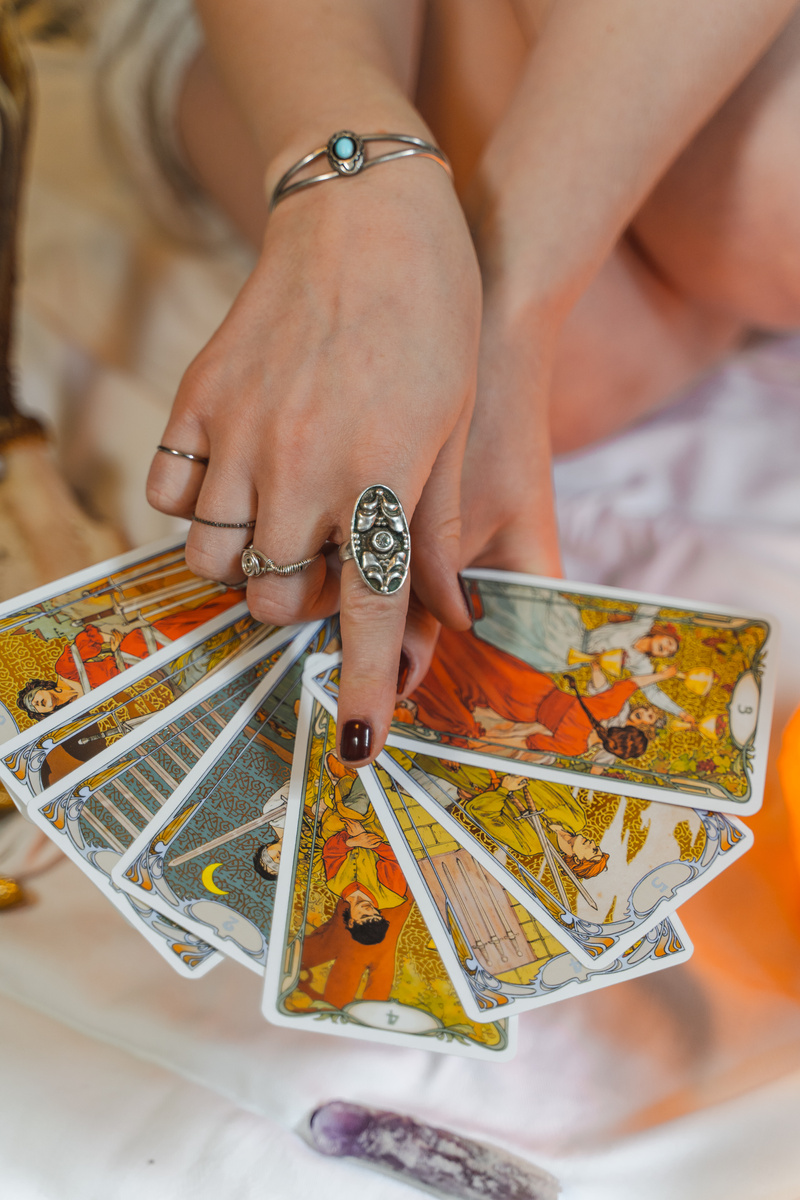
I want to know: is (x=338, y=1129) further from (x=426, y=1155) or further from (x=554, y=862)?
(x=554, y=862)

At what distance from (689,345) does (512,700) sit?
0.75 m

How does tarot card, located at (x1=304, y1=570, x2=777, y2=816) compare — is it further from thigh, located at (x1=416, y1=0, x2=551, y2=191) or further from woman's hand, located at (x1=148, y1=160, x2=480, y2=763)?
thigh, located at (x1=416, y1=0, x2=551, y2=191)

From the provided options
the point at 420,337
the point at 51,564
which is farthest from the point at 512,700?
the point at 51,564

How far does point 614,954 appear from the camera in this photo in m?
0.67

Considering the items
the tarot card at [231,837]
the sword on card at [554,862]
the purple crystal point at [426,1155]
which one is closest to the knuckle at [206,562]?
the tarot card at [231,837]

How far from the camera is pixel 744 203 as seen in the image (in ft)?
3.29

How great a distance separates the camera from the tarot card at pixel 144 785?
0.67 metres

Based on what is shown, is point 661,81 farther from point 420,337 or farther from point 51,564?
point 51,564

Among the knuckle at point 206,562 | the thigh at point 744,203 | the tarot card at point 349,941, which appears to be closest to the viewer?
the tarot card at point 349,941

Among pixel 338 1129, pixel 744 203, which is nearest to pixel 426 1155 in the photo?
pixel 338 1129

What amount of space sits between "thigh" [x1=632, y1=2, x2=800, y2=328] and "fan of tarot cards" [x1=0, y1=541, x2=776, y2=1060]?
493 millimetres

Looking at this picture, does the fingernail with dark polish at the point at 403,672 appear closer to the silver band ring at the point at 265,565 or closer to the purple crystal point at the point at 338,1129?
the silver band ring at the point at 265,565

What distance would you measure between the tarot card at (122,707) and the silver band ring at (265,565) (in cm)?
12

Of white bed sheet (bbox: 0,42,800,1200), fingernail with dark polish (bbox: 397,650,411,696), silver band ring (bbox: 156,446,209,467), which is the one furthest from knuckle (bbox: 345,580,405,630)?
white bed sheet (bbox: 0,42,800,1200)
